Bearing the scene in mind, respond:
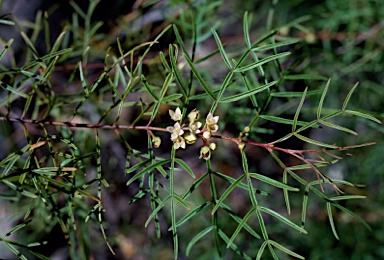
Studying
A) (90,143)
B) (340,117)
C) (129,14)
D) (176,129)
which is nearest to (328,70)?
(340,117)

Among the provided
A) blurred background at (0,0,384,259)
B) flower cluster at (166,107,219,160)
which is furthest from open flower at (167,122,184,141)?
blurred background at (0,0,384,259)

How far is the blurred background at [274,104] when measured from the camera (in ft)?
4.67

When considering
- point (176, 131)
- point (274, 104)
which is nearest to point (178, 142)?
point (176, 131)

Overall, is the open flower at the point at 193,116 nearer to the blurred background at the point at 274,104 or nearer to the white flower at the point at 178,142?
the white flower at the point at 178,142

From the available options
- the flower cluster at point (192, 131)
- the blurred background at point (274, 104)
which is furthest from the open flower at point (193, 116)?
the blurred background at point (274, 104)

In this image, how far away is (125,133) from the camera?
158cm

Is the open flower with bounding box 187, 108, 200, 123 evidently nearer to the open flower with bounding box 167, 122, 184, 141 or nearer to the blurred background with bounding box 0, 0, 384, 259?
the open flower with bounding box 167, 122, 184, 141

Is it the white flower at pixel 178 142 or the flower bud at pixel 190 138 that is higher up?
the flower bud at pixel 190 138

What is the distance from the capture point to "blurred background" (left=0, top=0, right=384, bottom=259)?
1425mm

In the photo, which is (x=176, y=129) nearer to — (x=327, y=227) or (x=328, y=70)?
(x=328, y=70)

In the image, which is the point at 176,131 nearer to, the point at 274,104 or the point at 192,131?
the point at 192,131

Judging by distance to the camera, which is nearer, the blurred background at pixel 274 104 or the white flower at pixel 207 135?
the white flower at pixel 207 135

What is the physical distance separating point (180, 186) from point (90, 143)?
0.59m

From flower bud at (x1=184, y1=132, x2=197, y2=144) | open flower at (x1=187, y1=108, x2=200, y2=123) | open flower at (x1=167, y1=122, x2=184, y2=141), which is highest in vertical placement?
open flower at (x1=187, y1=108, x2=200, y2=123)
